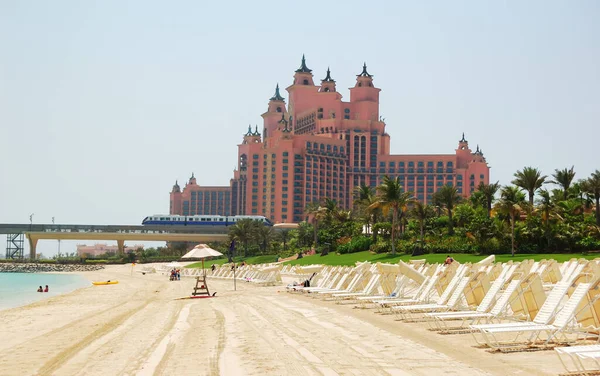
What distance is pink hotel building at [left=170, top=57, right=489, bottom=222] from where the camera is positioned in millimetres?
127938

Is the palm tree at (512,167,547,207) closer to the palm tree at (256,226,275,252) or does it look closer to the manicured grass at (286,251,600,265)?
the manicured grass at (286,251,600,265)

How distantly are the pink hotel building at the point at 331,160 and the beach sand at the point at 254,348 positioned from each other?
363 feet

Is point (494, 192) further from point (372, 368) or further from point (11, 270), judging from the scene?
point (11, 270)

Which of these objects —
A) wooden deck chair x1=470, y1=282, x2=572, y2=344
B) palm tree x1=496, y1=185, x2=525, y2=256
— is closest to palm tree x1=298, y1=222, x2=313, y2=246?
palm tree x1=496, y1=185, x2=525, y2=256

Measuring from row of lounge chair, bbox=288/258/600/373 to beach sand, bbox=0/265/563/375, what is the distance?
0.36m

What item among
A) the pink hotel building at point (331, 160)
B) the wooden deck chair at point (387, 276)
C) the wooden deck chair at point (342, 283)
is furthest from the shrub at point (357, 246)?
the pink hotel building at point (331, 160)

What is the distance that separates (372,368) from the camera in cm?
850

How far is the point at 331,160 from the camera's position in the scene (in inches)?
5197

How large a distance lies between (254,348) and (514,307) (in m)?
4.71

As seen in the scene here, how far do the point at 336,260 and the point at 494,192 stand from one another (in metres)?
14.1

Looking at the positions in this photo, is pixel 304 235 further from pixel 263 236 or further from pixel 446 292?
pixel 446 292

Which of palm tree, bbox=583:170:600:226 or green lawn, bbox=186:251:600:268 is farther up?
palm tree, bbox=583:170:600:226

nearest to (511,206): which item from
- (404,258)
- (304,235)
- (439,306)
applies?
(404,258)

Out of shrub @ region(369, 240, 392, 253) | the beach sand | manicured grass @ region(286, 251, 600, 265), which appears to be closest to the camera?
the beach sand
